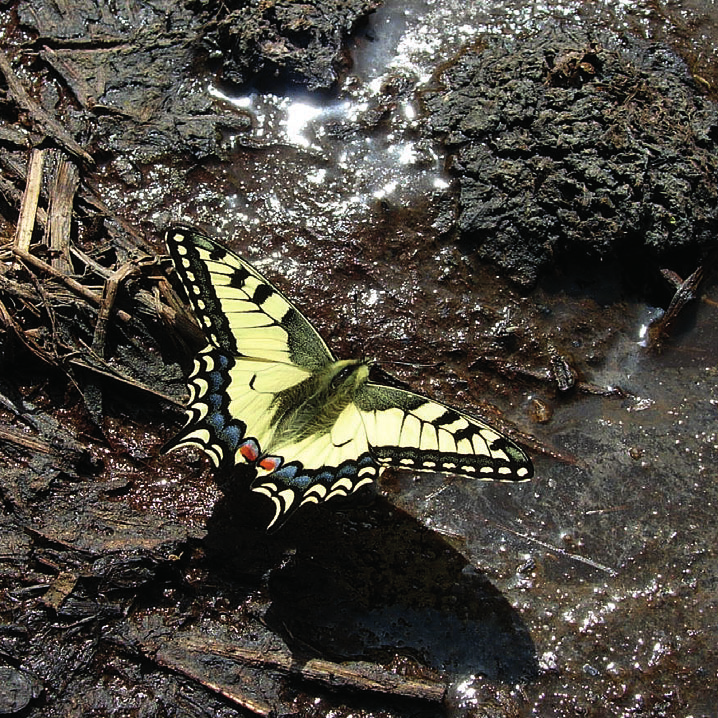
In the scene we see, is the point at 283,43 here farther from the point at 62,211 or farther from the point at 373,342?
the point at 373,342

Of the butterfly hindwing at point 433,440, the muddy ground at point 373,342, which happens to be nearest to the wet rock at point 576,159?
the muddy ground at point 373,342

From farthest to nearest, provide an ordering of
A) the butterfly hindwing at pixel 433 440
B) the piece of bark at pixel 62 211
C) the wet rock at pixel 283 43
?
1. the wet rock at pixel 283 43
2. the piece of bark at pixel 62 211
3. the butterfly hindwing at pixel 433 440

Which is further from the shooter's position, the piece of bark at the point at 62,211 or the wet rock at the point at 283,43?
the wet rock at the point at 283,43

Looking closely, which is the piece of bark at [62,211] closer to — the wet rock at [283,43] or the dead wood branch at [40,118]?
the dead wood branch at [40,118]

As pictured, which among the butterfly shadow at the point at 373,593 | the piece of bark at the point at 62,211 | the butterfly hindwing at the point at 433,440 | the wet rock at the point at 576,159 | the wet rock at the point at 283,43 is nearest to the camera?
the butterfly hindwing at the point at 433,440

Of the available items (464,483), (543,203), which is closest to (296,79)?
(543,203)

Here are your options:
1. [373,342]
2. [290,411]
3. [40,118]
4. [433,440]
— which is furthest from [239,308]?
[40,118]

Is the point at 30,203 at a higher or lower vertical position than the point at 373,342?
higher
